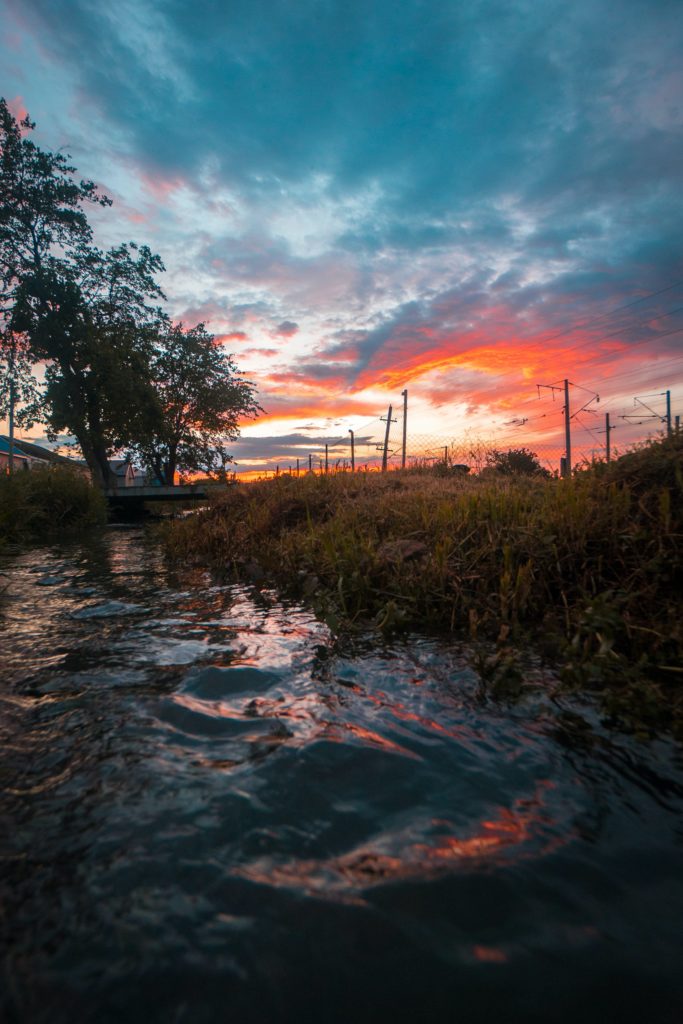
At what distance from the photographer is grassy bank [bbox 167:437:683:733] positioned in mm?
3291

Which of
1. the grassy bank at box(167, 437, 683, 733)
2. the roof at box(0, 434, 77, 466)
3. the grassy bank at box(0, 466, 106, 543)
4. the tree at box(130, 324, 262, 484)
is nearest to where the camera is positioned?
the grassy bank at box(167, 437, 683, 733)

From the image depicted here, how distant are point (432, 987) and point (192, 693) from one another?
208 cm

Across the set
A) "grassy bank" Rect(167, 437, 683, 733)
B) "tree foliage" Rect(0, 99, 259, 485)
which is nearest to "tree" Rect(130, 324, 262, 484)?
"tree foliage" Rect(0, 99, 259, 485)

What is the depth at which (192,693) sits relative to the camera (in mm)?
3006

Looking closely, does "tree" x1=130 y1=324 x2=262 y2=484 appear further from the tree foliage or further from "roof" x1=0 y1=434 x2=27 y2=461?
"roof" x1=0 y1=434 x2=27 y2=461

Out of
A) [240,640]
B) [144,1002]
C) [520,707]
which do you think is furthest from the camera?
[240,640]

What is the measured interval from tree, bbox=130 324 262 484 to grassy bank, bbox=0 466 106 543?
16997mm

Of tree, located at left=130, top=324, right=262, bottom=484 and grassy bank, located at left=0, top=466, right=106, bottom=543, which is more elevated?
tree, located at left=130, top=324, right=262, bottom=484

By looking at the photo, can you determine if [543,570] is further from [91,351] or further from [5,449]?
[5,449]

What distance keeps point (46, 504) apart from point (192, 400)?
22.7 m

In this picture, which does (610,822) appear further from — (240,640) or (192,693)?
(240,640)

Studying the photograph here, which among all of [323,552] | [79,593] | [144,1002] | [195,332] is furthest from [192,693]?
[195,332]

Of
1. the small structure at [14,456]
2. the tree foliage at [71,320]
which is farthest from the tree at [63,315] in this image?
the small structure at [14,456]

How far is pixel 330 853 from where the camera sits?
1.71 meters
